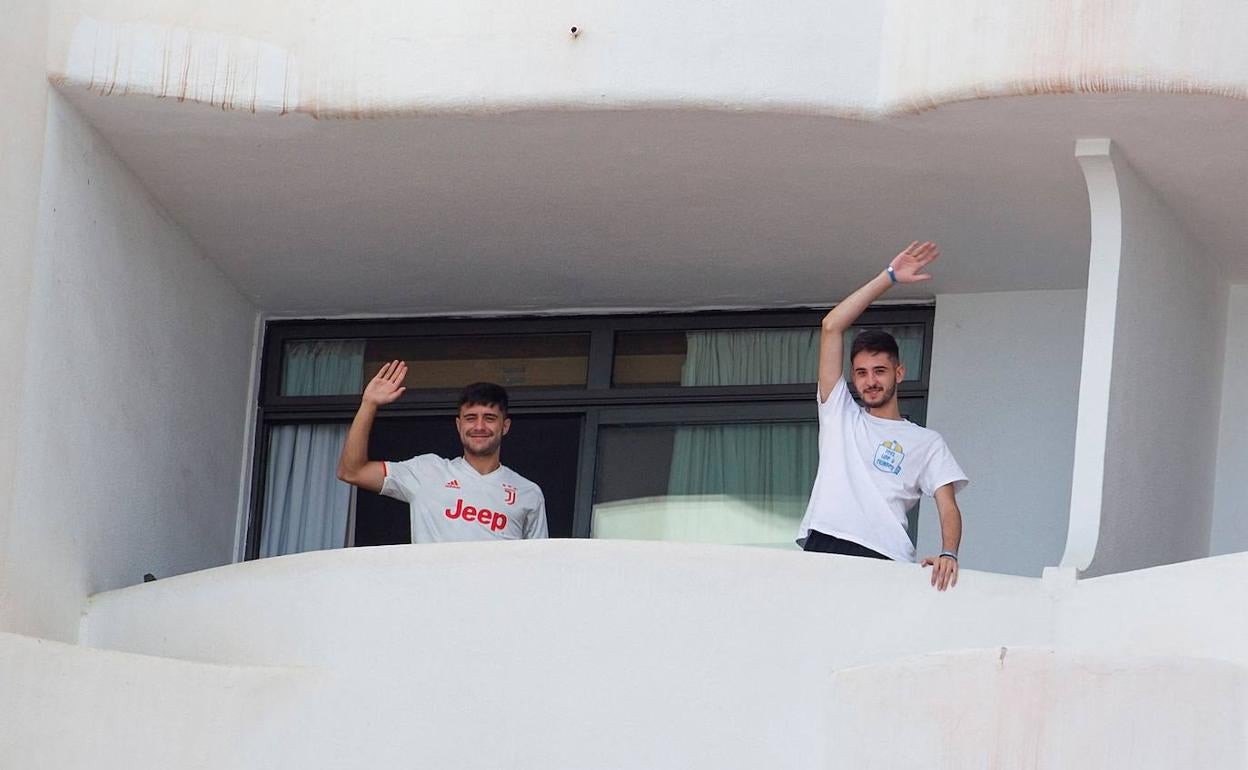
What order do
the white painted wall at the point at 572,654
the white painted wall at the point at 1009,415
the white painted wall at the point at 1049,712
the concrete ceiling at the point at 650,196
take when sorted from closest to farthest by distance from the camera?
1. the white painted wall at the point at 1049,712
2. the white painted wall at the point at 572,654
3. the concrete ceiling at the point at 650,196
4. the white painted wall at the point at 1009,415

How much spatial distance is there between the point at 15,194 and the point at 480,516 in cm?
243

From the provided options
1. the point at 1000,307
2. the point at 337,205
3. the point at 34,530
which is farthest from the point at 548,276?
the point at 34,530

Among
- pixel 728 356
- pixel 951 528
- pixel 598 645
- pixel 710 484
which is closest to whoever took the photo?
pixel 598 645

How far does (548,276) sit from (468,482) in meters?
1.60

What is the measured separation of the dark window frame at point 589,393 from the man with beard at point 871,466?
6.25 ft

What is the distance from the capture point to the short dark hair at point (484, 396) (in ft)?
37.3

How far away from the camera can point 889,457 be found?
34.9 feet

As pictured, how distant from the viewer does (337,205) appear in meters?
11.7

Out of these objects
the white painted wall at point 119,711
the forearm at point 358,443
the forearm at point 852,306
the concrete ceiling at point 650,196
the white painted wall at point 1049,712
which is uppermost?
the concrete ceiling at point 650,196

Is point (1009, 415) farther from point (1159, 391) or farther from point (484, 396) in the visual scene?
point (484, 396)

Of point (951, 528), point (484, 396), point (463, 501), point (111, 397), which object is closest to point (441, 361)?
point (484, 396)

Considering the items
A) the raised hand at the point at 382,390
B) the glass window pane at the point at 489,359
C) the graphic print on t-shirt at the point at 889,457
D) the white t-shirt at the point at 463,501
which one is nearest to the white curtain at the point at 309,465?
the glass window pane at the point at 489,359

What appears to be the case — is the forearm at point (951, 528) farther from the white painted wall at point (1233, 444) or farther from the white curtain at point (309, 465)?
the white curtain at point (309, 465)

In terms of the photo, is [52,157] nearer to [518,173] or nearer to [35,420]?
[35,420]
